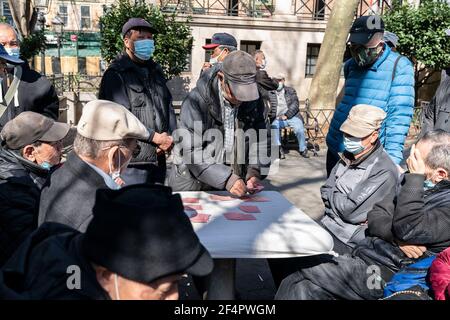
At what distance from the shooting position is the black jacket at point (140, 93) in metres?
4.04

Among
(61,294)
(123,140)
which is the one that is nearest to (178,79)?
(123,140)

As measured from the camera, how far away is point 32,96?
13.8ft

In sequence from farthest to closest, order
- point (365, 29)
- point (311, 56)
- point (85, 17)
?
point (85, 17), point (311, 56), point (365, 29)

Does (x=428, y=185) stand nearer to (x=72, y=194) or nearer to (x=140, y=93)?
(x=72, y=194)

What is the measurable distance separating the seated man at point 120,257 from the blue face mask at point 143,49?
286cm

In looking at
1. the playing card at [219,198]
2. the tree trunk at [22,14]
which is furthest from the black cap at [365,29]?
the tree trunk at [22,14]

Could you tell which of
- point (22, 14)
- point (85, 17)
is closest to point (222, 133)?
point (22, 14)

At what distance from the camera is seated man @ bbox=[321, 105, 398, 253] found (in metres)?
3.25

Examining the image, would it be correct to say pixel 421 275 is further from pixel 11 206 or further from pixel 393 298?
pixel 11 206

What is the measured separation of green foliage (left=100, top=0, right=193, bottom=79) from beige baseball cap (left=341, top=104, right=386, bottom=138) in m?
8.95

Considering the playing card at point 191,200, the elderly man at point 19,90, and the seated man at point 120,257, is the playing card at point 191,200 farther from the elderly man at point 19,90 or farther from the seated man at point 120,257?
the elderly man at point 19,90

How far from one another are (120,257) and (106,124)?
1124 mm

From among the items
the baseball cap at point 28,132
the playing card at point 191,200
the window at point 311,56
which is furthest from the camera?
the window at point 311,56

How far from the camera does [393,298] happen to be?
100 inches
